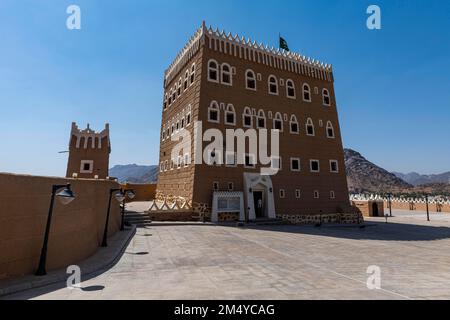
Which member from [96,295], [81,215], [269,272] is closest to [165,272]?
[96,295]

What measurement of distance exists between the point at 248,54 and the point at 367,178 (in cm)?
14098

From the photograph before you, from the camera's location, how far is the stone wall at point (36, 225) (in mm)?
6324

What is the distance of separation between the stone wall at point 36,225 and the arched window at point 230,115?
49.0 feet

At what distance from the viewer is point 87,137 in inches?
1271

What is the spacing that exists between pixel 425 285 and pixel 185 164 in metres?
18.8

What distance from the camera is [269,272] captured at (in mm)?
7863

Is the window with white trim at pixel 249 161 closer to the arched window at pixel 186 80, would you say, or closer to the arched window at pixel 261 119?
the arched window at pixel 261 119

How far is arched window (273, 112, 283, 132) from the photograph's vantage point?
25.6 meters

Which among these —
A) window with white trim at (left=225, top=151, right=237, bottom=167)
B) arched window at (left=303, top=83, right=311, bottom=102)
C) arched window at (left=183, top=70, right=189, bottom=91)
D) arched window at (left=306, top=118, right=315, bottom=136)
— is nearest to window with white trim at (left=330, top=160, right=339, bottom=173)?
arched window at (left=306, top=118, right=315, bottom=136)

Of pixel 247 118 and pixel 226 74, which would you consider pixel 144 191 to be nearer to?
pixel 247 118

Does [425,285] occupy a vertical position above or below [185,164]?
below

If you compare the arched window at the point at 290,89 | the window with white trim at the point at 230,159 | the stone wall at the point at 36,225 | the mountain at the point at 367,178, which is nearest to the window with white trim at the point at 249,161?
the window with white trim at the point at 230,159

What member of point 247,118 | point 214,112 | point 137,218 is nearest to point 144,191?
point 137,218
